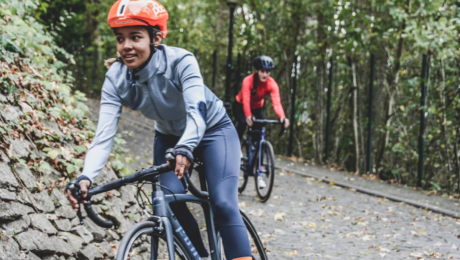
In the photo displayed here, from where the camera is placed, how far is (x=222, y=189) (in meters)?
3.12

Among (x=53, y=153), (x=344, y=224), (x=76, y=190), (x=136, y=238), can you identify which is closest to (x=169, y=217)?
(x=136, y=238)

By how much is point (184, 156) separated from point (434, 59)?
34.5ft

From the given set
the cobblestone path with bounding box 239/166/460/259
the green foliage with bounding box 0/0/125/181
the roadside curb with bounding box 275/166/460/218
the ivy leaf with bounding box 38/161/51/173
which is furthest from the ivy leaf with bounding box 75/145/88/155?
the roadside curb with bounding box 275/166/460/218

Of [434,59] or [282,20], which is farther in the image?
[282,20]

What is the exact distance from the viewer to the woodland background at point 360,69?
1102 cm

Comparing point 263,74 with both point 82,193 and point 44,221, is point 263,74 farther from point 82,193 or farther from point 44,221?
point 82,193

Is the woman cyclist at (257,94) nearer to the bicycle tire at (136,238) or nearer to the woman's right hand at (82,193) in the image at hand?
the bicycle tire at (136,238)

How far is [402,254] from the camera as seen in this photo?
579 centimetres

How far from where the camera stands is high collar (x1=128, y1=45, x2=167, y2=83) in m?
2.99

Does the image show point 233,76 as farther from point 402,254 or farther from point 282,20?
point 402,254

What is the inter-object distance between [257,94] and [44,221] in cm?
468

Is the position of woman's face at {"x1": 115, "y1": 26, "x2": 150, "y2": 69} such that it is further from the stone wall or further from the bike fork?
the stone wall

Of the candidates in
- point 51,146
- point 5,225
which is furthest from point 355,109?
point 5,225

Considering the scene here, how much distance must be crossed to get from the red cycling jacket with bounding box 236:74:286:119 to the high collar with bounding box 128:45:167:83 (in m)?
5.03
